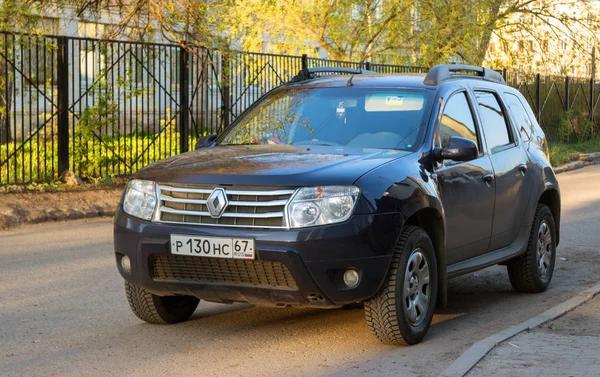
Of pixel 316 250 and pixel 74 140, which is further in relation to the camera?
pixel 74 140

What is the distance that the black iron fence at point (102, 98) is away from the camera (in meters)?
15.8

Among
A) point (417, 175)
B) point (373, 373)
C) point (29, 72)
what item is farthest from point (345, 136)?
point (29, 72)

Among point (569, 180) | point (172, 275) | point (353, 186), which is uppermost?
point (353, 186)

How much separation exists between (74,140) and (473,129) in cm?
985

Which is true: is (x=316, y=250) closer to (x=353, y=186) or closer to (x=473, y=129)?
(x=353, y=186)

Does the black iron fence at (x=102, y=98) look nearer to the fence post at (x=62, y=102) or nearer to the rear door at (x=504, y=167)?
the fence post at (x=62, y=102)

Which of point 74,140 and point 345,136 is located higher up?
point 345,136

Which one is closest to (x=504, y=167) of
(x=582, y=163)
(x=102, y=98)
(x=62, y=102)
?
(x=62, y=102)

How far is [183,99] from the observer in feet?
60.8

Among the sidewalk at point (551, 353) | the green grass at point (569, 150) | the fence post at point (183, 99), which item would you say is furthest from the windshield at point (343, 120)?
the green grass at point (569, 150)

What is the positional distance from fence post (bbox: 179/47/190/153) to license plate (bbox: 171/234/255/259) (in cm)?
1221

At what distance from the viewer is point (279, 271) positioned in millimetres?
6059

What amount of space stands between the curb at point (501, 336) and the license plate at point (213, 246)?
129 cm

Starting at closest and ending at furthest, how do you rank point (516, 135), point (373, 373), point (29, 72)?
point (373, 373)
point (516, 135)
point (29, 72)
